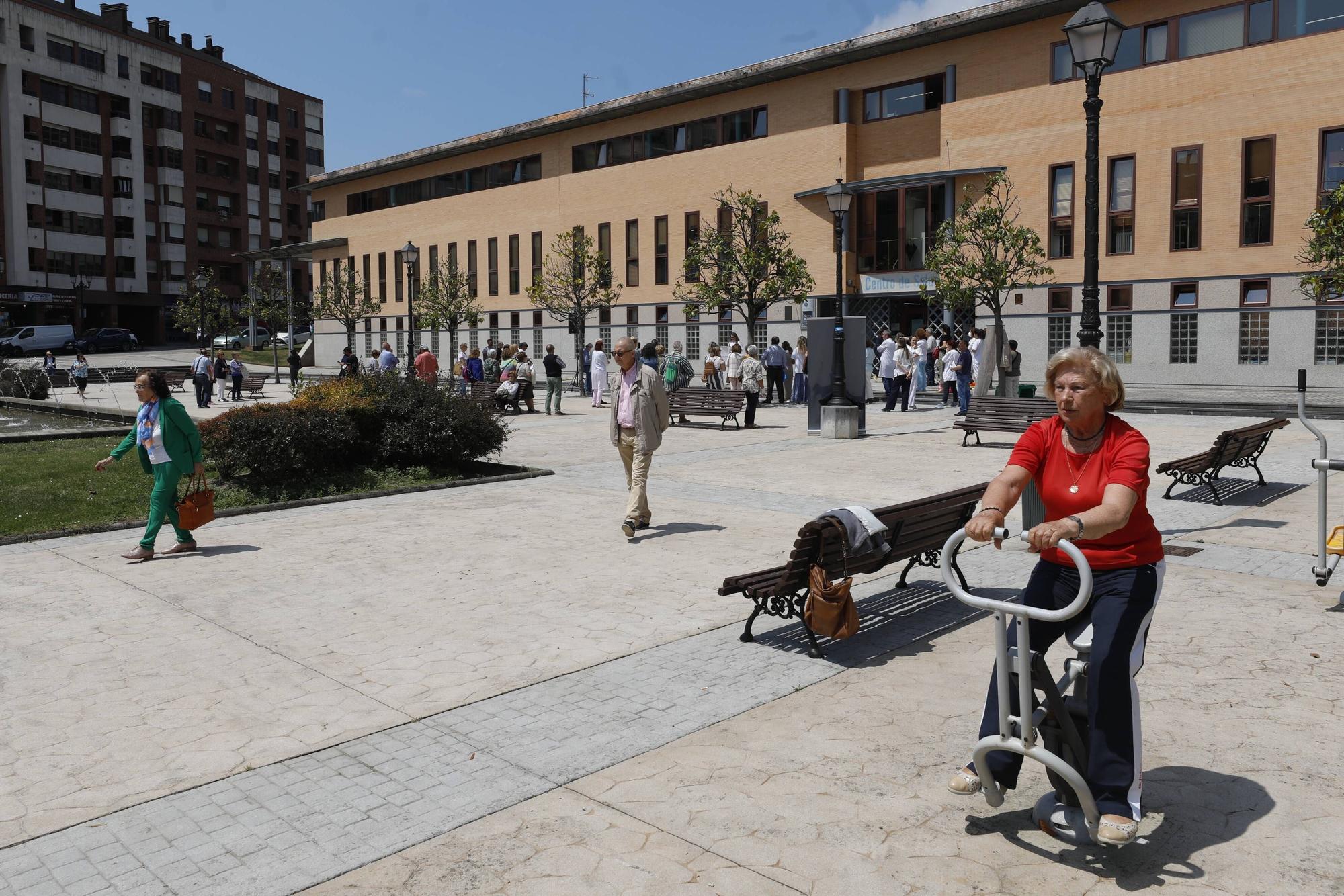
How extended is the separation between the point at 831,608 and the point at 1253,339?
1162 inches

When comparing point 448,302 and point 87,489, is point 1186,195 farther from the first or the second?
point 448,302

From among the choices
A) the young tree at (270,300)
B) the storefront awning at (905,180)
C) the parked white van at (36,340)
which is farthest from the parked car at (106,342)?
the storefront awning at (905,180)

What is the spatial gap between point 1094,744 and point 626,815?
65.1 inches

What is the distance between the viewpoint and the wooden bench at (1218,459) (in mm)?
11133

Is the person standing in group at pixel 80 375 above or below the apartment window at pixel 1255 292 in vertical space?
below

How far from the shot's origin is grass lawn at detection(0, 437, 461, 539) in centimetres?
1080

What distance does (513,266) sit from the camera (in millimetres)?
52375

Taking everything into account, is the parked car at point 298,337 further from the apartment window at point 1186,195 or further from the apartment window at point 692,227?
the apartment window at point 1186,195

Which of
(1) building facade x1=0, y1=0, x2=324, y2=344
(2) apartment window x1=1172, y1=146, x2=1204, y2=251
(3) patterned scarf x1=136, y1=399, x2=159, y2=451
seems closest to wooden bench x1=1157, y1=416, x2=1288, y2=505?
(3) patterned scarf x1=136, y1=399, x2=159, y2=451

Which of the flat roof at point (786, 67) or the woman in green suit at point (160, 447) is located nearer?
the woman in green suit at point (160, 447)

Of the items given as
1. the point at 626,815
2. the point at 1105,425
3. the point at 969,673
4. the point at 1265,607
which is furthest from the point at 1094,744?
the point at 1265,607

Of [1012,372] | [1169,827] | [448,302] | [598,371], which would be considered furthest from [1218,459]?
[448,302]

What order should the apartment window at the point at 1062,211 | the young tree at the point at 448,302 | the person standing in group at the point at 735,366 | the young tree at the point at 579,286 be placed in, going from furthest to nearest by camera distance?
the young tree at the point at 448,302
the young tree at the point at 579,286
the apartment window at the point at 1062,211
the person standing in group at the point at 735,366

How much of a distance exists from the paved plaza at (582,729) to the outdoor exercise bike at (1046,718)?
129 mm
